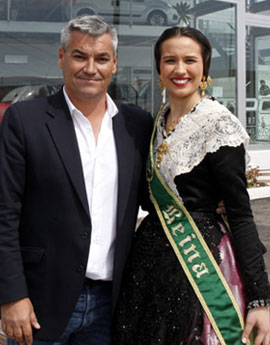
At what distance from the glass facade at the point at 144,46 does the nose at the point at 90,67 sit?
594 centimetres

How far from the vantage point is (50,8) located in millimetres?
8391

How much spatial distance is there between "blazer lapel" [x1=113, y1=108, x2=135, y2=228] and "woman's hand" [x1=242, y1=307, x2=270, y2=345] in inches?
23.2

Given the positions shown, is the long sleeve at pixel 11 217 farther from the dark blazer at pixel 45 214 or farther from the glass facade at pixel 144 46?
the glass facade at pixel 144 46

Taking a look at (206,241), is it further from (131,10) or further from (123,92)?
(131,10)

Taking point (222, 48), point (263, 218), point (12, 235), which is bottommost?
point (263, 218)

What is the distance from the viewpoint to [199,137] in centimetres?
199

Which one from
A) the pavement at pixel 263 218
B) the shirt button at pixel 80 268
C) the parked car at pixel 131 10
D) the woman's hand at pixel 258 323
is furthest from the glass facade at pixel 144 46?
the woman's hand at pixel 258 323

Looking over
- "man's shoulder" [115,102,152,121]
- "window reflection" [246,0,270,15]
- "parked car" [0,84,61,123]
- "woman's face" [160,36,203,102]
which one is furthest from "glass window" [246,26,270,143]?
"woman's face" [160,36,203,102]

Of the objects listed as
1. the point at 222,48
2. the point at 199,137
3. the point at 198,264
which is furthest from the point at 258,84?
the point at 198,264

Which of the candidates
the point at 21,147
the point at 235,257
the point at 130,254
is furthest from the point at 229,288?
the point at 21,147

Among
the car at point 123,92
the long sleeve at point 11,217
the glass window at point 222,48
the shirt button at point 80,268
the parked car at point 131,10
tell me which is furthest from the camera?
the glass window at point 222,48

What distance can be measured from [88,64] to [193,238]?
2.53 feet

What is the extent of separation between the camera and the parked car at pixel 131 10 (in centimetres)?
874

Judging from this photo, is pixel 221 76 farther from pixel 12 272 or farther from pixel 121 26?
pixel 12 272
